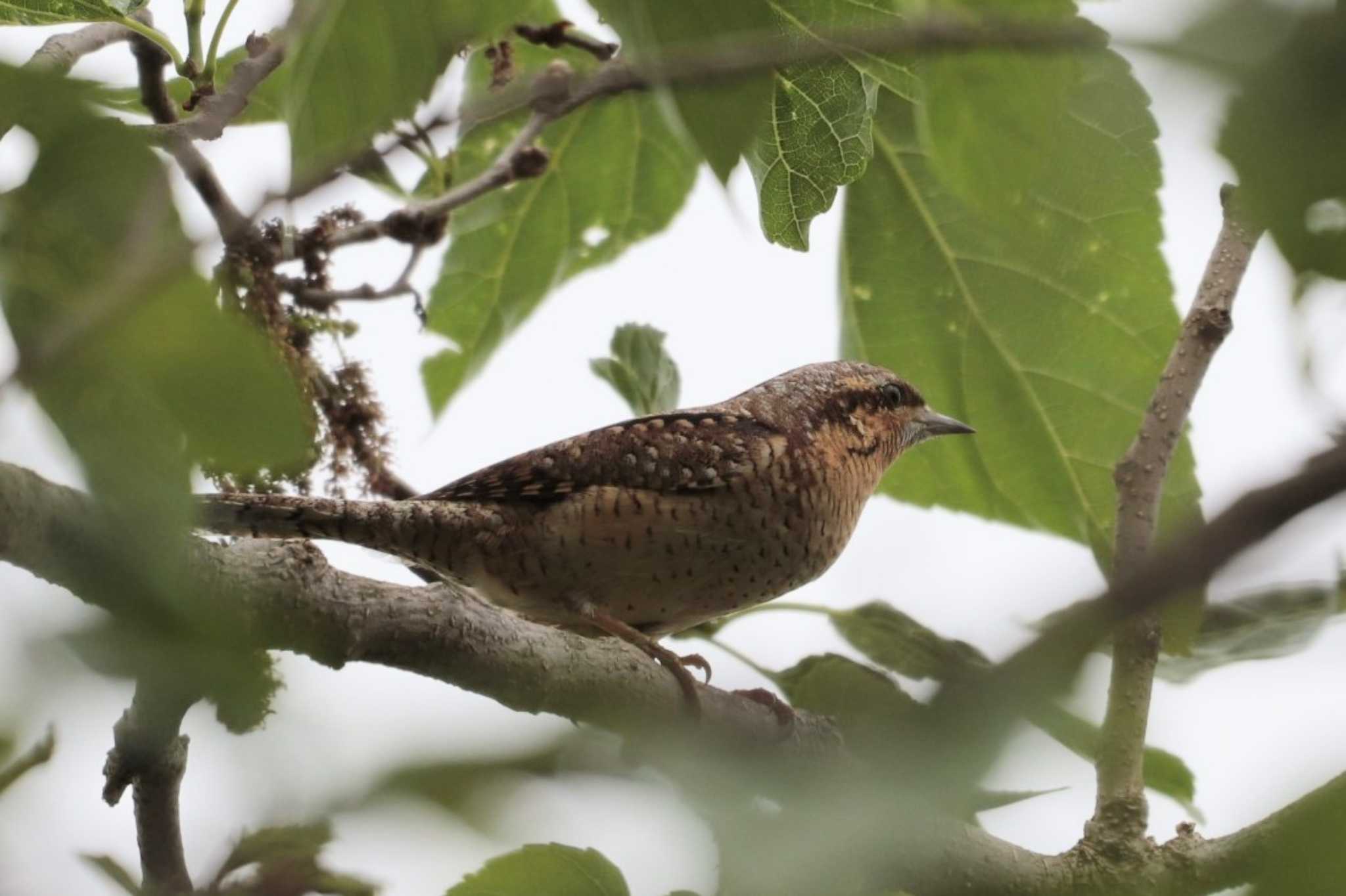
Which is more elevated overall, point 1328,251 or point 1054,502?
point 1054,502

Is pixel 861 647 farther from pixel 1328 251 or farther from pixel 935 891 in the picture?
pixel 1328 251

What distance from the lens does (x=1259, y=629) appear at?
3.19 feet

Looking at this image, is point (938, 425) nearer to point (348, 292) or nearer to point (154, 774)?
point (348, 292)

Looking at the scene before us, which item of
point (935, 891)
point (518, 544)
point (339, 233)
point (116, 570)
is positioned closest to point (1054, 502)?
point (518, 544)

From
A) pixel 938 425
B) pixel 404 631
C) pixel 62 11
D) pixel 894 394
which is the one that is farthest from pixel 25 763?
pixel 894 394

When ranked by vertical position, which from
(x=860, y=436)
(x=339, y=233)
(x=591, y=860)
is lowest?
(x=591, y=860)

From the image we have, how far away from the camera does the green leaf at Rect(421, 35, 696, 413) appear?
3734 mm

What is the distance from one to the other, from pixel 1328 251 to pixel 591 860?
1.71 feet

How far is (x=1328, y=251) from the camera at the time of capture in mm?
611

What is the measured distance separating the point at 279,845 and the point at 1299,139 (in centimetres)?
61

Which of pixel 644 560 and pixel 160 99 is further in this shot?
pixel 644 560

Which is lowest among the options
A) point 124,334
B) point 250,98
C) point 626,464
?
point 124,334

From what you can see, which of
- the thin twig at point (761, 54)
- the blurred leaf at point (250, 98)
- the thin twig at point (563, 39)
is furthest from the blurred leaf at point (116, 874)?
the thin twig at point (563, 39)

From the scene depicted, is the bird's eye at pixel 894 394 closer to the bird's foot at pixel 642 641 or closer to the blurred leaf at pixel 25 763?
the bird's foot at pixel 642 641
